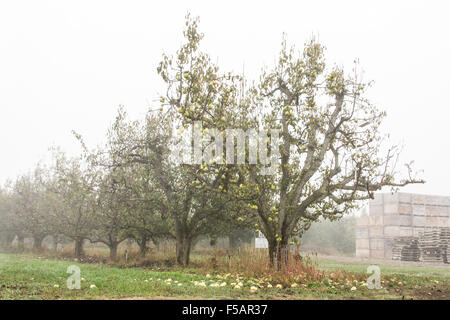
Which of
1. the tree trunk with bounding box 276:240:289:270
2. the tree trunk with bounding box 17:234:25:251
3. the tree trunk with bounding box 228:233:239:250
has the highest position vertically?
the tree trunk with bounding box 276:240:289:270

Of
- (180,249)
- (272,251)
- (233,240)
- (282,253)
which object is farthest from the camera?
(233,240)

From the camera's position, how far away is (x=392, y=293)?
11.8 meters

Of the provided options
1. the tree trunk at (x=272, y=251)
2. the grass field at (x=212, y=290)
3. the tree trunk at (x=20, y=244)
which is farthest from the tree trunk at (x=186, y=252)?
the tree trunk at (x=20, y=244)

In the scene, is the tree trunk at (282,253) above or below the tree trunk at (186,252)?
above

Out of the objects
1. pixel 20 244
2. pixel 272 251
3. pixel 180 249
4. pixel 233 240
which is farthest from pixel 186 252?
pixel 20 244

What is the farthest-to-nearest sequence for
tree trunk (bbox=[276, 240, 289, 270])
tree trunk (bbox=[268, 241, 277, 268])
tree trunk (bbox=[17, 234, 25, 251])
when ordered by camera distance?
tree trunk (bbox=[17, 234, 25, 251]) < tree trunk (bbox=[268, 241, 277, 268]) < tree trunk (bbox=[276, 240, 289, 270])

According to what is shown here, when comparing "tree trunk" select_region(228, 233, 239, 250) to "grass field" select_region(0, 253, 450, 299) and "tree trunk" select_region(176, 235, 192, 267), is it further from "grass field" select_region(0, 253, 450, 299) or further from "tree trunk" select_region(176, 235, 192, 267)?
"grass field" select_region(0, 253, 450, 299)

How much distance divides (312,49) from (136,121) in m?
12.3

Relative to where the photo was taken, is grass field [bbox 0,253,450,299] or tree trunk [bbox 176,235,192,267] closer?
grass field [bbox 0,253,450,299]

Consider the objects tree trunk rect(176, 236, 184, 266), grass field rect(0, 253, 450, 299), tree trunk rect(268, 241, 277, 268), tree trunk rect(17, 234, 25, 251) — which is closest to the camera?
grass field rect(0, 253, 450, 299)

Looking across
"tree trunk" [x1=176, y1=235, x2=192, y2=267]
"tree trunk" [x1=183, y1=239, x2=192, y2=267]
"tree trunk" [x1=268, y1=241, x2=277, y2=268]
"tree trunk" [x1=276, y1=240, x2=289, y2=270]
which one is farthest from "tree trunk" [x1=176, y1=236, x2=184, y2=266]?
"tree trunk" [x1=276, y1=240, x2=289, y2=270]

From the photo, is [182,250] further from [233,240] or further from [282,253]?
[233,240]

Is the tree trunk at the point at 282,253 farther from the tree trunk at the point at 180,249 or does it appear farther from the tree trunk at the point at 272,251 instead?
the tree trunk at the point at 180,249
